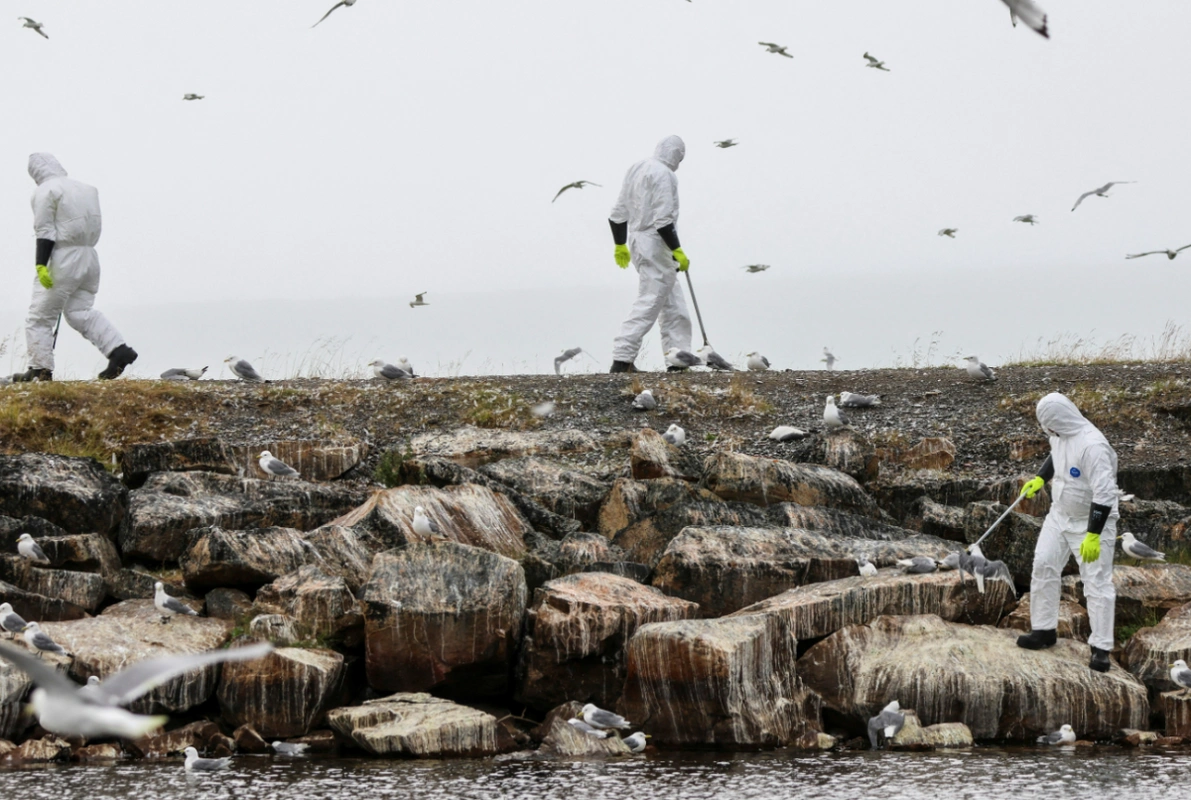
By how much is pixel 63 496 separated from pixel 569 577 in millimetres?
5006

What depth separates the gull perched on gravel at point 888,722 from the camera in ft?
34.2

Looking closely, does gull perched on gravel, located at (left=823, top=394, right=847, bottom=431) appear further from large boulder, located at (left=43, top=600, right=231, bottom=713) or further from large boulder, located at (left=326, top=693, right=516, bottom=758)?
large boulder, located at (left=43, top=600, right=231, bottom=713)

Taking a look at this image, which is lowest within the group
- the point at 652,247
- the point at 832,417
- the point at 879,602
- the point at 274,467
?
the point at 879,602

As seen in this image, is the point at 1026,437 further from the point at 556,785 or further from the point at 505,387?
the point at 556,785

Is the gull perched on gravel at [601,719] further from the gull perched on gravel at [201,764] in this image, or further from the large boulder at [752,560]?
the gull perched on gravel at [201,764]

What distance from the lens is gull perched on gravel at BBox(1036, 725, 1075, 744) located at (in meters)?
10.5

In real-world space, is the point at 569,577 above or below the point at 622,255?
below

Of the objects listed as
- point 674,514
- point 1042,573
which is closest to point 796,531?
point 674,514

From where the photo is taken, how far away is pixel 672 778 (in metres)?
9.59

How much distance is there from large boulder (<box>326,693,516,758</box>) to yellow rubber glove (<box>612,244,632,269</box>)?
8724 mm

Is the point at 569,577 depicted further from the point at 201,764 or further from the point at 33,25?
the point at 33,25

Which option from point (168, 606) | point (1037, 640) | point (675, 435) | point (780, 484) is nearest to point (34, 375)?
point (168, 606)

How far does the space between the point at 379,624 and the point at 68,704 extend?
5451 mm

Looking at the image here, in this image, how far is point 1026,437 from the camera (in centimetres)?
1582
